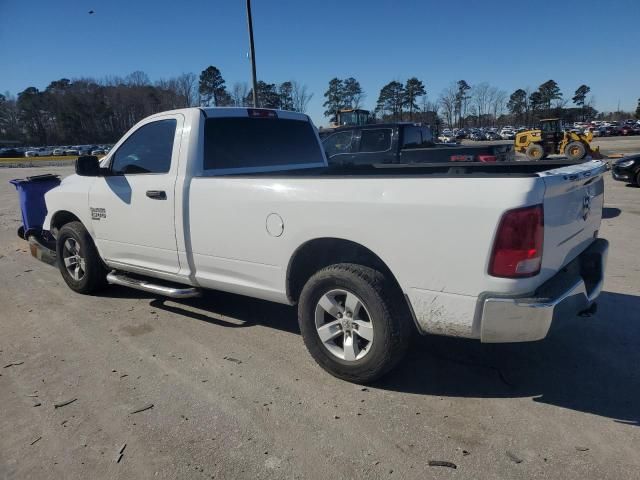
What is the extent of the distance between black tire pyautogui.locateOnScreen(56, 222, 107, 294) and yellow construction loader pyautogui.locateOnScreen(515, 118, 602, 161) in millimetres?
21524

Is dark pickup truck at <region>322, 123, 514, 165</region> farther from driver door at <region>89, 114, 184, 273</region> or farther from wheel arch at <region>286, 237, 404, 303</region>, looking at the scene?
wheel arch at <region>286, 237, 404, 303</region>

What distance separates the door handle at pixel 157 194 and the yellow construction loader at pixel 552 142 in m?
21.7

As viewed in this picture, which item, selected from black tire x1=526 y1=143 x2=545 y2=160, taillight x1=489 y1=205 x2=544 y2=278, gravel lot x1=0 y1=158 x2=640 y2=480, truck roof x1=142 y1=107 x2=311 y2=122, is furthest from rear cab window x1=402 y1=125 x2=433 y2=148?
black tire x1=526 y1=143 x2=545 y2=160

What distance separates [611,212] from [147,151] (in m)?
9.39

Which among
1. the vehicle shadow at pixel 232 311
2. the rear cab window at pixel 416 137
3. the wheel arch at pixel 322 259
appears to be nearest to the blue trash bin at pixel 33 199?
the vehicle shadow at pixel 232 311

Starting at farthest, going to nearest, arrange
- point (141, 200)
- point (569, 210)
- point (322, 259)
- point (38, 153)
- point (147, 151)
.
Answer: point (38, 153)
point (147, 151)
point (141, 200)
point (322, 259)
point (569, 210)

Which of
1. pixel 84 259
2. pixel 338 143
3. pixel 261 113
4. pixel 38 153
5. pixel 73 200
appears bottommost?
pixel 84 259

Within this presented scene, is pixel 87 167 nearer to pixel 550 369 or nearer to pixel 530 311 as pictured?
pixel 530 311

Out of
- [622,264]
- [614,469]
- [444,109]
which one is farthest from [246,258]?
[444,109]

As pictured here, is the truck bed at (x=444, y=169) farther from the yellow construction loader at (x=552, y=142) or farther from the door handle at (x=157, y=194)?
the yellow construction loader at (x=552, y=142)

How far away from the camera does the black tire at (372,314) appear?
2.95m

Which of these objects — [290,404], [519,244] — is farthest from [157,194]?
[519,244]

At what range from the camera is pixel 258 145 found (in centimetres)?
449

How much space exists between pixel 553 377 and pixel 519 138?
2529 centimetres
